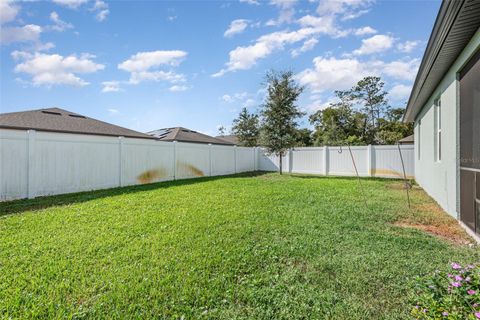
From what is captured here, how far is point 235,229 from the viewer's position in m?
4.13

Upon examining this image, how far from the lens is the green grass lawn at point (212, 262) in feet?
7.00

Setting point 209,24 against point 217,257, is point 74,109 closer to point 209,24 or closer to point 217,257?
point 209,24

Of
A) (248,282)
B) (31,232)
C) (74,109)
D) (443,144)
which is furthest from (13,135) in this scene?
(443,144)

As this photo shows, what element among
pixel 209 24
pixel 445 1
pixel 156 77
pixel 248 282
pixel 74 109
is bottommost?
pixel 248 282

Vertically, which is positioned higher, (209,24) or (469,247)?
(209,24)

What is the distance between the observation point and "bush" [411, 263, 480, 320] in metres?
1.57

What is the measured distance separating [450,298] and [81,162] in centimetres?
885

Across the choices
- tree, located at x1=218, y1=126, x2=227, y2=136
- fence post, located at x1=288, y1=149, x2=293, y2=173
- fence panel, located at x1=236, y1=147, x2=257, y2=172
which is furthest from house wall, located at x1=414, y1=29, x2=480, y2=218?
tree, located at x1=218, y1=126, x2=227, y2=136

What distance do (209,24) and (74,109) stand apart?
980 cm

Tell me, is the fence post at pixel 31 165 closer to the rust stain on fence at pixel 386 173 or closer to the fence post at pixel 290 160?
the fence post at pixel 290 160

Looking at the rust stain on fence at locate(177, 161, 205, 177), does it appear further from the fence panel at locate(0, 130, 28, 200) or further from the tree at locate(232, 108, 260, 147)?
the tree at locate(232, 108, 260, 147)

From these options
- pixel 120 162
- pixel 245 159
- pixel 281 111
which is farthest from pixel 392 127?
pixel 120 162

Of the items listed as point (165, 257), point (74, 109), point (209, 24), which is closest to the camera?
point (165, 257)

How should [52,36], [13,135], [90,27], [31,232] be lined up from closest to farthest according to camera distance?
1. [31,232]
2. [13,135]
3. [90,27]
4. [52,36]
